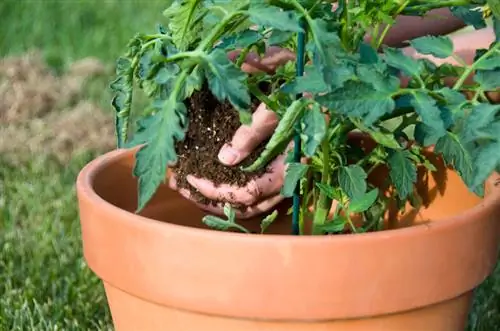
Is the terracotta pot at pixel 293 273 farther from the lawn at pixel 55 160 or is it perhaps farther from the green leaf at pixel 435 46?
the lawn at pixel 55 160

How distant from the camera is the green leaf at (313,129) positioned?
865 millimetres

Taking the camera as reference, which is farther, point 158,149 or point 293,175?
point 293,175

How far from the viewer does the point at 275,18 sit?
84 cm

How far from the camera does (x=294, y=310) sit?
891mm

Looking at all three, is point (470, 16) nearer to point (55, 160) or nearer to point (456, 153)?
point (456, 153)

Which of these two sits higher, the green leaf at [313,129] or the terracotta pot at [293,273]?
the green leaf at [313,129]

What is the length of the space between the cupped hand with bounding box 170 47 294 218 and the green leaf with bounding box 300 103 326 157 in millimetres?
204

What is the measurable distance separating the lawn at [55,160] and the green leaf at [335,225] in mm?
589

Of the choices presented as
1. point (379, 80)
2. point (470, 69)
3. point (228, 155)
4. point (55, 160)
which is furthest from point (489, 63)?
point (55, 160)

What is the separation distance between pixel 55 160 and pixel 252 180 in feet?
4.36

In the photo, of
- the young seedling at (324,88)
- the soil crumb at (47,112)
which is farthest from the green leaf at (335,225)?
the soil crumb at (47,112)

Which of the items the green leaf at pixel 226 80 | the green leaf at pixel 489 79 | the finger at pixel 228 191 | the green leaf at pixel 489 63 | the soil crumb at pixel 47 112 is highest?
the green leaf at pixel 226 80

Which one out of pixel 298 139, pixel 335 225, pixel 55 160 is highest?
pixel 298 139

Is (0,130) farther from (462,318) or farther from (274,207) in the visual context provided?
(462,318)
